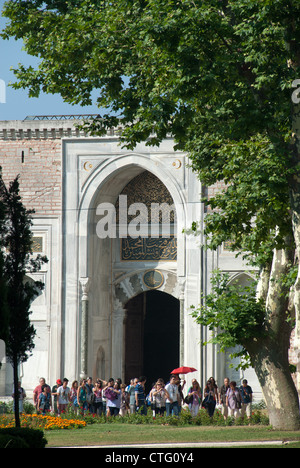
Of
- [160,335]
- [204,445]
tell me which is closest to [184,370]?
[160,335]

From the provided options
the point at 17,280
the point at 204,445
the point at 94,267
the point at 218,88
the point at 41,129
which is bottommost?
the point at 204,445

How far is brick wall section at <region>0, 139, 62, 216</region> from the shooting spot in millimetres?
23375

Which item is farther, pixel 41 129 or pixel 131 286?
pixel 131 286

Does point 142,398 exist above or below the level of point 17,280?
below

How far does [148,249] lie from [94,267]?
5.72 ft

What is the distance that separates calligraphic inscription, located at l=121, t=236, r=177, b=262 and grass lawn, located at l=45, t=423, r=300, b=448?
8.34 metres

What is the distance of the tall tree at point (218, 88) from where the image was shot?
11.4m

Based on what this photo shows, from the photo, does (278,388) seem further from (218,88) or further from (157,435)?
(218,88)

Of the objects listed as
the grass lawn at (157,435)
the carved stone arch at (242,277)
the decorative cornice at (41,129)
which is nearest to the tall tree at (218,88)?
the grass lawn at (157,435)

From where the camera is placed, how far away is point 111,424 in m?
17.2

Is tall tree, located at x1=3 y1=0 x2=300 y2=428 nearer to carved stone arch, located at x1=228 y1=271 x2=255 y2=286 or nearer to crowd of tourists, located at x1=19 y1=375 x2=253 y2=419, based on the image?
crowd of tourists, located at x1=19 y1=375 x2=253 y2=419

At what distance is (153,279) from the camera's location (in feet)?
78.6

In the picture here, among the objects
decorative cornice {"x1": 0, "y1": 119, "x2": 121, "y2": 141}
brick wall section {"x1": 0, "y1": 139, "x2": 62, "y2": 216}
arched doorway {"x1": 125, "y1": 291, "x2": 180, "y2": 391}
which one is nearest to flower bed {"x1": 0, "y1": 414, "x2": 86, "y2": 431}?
brick wall section {"x1": 0, "y1": 139, "x2": 62, "y2": 216}

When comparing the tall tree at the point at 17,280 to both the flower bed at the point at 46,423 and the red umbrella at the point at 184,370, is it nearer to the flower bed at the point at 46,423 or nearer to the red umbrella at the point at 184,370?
the flower bed at the point at 46,423
